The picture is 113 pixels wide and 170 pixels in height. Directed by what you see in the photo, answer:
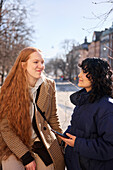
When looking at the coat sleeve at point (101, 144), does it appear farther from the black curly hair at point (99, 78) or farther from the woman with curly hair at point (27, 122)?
the woman with curly hair at point (27, 122)

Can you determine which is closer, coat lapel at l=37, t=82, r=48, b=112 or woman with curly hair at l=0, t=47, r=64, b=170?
woman with curly hair at l=0, t=47, r=64, b=170

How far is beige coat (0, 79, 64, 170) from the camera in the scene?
2035 millimetres

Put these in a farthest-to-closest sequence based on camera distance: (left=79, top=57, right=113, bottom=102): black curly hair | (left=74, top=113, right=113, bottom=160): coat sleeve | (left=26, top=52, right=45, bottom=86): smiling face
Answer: (left=26, top=52, right=45, bottom=86): smiling face
(left=79, top=57, right=113, bottom=102): black curly hair
(left=74, top=113, right=113, bottom=160): coat sleeve

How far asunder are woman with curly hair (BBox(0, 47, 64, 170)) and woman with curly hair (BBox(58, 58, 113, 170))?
1.01ft

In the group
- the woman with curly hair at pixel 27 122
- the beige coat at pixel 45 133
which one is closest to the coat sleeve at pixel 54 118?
the beige coat at pixel 45 133

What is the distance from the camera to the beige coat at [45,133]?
2035 mm

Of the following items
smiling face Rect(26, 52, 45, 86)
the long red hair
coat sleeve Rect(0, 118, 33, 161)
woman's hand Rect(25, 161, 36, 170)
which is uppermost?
smiling face Rect(26, 52, 45, 86)

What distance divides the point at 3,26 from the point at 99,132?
14.3 meters

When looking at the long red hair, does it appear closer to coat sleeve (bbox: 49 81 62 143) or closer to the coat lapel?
the coat lapel

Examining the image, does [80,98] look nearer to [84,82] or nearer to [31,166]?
[84,82]

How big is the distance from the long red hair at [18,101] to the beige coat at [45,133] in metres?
0.07

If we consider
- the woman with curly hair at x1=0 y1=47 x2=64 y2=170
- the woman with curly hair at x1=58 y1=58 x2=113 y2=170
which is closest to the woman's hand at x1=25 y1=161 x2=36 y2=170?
the woman with curly hair at x1=0 y1=47 x2=64 y2=170

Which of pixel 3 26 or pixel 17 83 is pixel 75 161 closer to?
pixel 17 83

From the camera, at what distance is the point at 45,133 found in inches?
85.7
